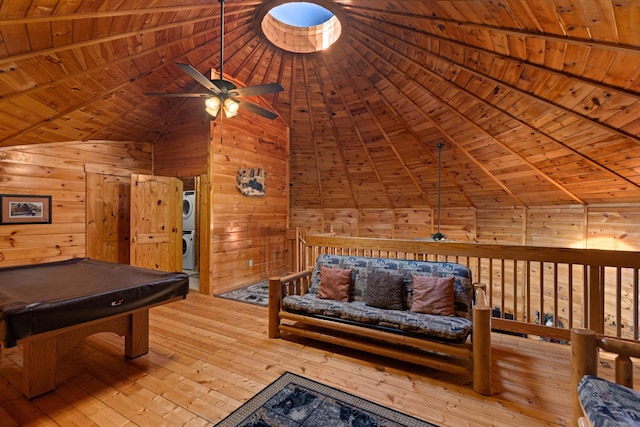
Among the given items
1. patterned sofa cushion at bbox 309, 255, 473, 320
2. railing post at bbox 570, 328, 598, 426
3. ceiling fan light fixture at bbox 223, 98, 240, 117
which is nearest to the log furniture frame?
railing post at bbox 570, 328, 598, 426

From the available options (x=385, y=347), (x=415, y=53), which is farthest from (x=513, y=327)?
(x=415, y=53)

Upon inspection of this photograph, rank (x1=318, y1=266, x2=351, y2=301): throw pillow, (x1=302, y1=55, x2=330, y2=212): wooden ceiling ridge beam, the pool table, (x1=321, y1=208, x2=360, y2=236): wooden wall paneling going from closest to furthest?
the pool table
(x1=318, y1=266, x2=351, y2=301): throw pillow
(x1=302, y1=55, x2=330, y2=212): wooden ceiling ridge beam
(x1=321, y1=208, x2=360, y2=236): wooden wall paneling

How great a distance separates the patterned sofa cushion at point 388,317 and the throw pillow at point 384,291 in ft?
0.24

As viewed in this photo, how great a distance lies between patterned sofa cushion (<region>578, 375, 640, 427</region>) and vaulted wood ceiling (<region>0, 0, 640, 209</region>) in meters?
2.43

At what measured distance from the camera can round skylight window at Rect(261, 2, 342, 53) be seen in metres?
4.00

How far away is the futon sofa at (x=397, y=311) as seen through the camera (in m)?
2.30

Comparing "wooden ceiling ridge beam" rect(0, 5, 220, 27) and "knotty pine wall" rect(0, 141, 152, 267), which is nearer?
"wooden ceiling ridge beam" rect(0, 5, 220, 27)

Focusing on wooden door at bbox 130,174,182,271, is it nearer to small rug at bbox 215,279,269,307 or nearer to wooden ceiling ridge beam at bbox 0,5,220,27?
small rug at bbox 215,279,269,307

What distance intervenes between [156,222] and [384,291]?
4.14 m

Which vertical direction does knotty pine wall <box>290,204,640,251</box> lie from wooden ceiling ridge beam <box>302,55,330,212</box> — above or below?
below

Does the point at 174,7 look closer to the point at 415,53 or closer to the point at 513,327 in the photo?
the point at 415,53

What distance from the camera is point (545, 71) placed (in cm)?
290

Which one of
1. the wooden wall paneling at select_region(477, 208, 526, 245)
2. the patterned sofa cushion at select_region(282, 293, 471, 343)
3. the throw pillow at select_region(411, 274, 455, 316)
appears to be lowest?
the patterned sofa cushion at select_region(282, 293, 471, 343)

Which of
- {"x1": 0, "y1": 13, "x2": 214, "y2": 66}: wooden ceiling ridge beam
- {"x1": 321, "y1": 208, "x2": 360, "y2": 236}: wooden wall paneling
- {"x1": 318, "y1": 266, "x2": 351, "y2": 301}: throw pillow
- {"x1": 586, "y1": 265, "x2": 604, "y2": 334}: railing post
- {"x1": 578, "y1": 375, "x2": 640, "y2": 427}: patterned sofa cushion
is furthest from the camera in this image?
{"x1": 321, "y1": 208, "x2": 360, "y2": 236}: wooden wall paneling
